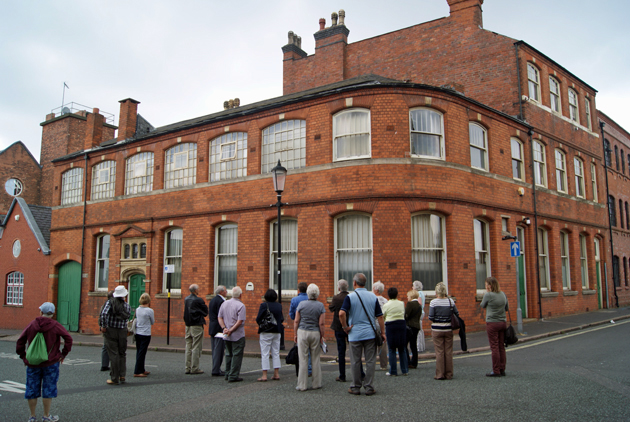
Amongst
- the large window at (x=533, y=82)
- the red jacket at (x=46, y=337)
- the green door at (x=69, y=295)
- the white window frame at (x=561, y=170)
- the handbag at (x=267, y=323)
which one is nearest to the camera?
the red jacket at (x=46, y=337)

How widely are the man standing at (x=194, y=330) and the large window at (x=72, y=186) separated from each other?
15682 millimetres

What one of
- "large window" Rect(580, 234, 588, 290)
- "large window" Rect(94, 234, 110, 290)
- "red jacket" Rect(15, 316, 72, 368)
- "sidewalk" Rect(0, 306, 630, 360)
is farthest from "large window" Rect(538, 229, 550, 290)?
"large window" Rect(94, 234, 110, 290)

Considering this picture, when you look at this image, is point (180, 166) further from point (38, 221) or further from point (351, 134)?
point (38, 221)

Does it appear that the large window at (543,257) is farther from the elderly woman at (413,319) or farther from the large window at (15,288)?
the large window at (15,288)

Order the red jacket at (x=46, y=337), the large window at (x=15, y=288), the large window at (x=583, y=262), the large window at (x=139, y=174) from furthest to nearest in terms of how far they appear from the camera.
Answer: the large window at (x=15, y=288) < the large window at (x=583, y=262) < the large window at (x=139, y=174) < the red jacket at (x=46, y=337)

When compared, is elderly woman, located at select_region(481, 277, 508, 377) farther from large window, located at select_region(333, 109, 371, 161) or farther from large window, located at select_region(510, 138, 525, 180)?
large window, located at select_region(510, 138, 525, 180)

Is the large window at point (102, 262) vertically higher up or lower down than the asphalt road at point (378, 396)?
higher up

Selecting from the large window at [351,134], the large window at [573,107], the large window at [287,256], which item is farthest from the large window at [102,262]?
the large window at [573,107]

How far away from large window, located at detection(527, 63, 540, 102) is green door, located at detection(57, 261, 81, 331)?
71.1ft

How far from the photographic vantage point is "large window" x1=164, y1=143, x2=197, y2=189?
63.4 feet

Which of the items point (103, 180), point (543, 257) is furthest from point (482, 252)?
point (103, 180)

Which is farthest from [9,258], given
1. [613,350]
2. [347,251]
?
[613,350]

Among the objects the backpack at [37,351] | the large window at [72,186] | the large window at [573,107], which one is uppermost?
the large window at [573,107]

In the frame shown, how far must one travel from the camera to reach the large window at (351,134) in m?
15.2
